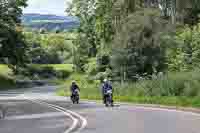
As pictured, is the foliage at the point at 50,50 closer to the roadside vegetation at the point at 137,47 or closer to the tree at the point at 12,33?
the tree at the point at 12,33

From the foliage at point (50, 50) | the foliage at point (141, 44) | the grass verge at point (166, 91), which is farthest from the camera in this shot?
the foliage at point (50, 50)

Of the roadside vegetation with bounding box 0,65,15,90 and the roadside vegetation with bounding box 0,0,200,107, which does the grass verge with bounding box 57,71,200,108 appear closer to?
the roadside vegetation with bounding box 0,0,200,107

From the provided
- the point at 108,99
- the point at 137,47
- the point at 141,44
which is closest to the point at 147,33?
the point at 141,44

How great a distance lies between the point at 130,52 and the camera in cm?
5559

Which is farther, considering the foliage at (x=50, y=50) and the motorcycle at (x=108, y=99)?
the foliage at (x=50, y=50)

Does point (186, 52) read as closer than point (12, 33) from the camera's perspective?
Yes

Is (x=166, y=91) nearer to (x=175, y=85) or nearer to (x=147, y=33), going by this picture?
(x=175, y=85)

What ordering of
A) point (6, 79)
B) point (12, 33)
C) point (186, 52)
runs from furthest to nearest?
point (6, 79), point (12, 33), point (186, 52)

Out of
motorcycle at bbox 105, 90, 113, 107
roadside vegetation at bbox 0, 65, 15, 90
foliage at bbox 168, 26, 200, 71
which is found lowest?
roadside vegetation at bbox 0, 65, 15, 90

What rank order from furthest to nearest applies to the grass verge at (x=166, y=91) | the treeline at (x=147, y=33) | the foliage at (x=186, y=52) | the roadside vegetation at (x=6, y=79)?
1. the roadside vegetation at (x=6, y=79)
2. the treeline at (x=147, y=33)
3. the foliage at (x=186, y=52)
4. the grass verge at (x=166, y=91)

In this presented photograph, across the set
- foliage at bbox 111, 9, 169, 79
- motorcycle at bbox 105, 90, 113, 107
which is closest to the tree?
foliage at bbox 111, 9, 169, 79

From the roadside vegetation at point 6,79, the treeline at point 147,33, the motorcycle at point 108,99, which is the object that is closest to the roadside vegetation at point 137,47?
the treeline at point 147,33

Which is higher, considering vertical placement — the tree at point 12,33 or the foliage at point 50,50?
the tree at point 12,33

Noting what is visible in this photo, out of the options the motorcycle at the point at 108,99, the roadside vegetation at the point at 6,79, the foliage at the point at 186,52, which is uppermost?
the foliage at the point at 186,52
